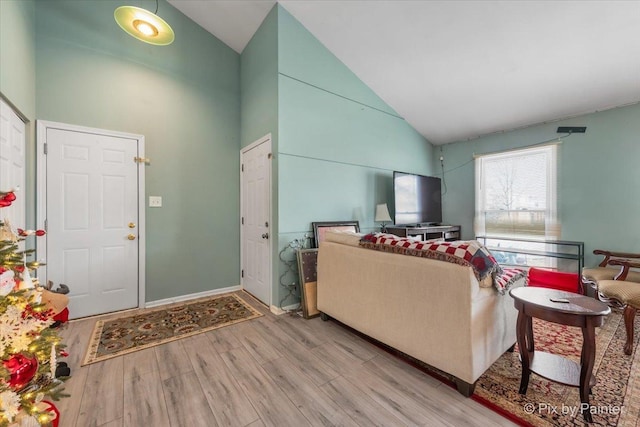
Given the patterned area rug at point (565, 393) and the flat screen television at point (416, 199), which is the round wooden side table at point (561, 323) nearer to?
the patterned area rug at point (565, 393)

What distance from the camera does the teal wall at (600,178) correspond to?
317 cm

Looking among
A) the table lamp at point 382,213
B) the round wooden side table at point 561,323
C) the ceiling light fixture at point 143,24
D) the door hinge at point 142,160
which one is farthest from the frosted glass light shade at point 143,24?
the round wooden side table at point 561,323

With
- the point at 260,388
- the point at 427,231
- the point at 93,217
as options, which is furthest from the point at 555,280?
the point at 93,217

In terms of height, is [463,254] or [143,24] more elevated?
[143,24]

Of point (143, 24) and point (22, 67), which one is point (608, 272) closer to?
point (143, 24)

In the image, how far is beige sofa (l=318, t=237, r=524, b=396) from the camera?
5.01 ft

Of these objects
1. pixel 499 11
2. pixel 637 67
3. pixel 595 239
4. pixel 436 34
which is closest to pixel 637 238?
pixel 595 239

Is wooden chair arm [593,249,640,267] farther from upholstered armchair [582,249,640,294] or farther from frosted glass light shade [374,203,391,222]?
frosted glass light shade [374,203,391,222]

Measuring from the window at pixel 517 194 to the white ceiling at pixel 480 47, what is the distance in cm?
64

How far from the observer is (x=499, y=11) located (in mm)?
2463

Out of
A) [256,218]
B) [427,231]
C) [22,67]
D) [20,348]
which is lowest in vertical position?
[20,348]

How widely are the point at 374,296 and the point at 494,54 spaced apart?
3.12 meters

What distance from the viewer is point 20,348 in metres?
1.07

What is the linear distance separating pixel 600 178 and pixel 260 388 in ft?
15.9
